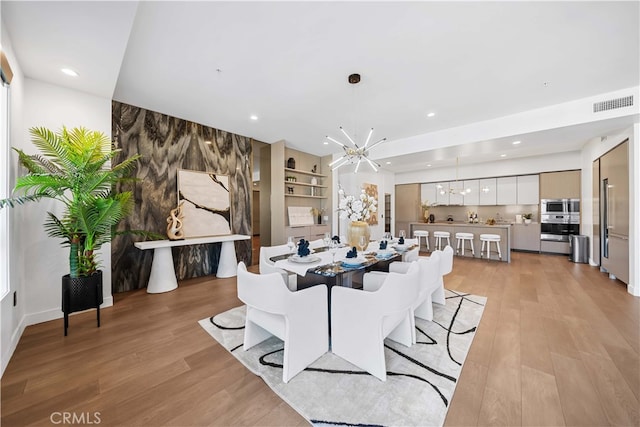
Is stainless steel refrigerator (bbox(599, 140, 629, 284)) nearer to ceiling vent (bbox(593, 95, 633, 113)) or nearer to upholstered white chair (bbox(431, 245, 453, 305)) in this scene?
ceiling vent (bbox(593, 95, 633, 113))

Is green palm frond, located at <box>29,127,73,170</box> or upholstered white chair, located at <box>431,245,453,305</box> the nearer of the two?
green palm frond, located at <box>29,127,73,170</box>

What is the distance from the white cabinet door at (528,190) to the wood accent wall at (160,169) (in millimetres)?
8316

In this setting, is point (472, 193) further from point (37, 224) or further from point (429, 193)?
point (37, 224)

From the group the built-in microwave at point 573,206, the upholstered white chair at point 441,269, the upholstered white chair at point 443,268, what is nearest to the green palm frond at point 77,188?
the upholstered white chair at point 441,269

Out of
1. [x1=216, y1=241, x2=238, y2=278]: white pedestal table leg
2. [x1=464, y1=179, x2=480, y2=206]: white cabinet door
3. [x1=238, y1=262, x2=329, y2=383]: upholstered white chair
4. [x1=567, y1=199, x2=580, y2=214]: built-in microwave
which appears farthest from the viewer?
[x1=464, y1=179, x2=480, y2=206]: white cabinet door

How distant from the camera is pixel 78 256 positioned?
2.56 meters

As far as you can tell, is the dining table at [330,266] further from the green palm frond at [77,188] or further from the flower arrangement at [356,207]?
the green palm frond at [77,188]

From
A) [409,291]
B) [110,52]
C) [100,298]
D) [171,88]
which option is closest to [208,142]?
[171,88]

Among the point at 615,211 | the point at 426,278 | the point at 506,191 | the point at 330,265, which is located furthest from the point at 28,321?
the point at 506,191

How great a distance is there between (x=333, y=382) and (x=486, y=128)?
15.1 ft

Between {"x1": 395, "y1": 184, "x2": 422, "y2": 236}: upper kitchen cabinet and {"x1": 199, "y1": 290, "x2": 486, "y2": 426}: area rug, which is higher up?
{"x1": 395, "y1": 184, "x2": 422, "y2": 236}: upper kitchen cabinet

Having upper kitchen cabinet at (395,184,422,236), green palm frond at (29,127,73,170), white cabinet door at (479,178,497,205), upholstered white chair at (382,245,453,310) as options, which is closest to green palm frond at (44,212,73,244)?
green palm frond at (29,127,73,170)

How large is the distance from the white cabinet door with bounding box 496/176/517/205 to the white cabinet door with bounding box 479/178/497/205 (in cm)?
11

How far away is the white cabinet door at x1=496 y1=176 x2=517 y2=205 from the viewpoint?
749cm
